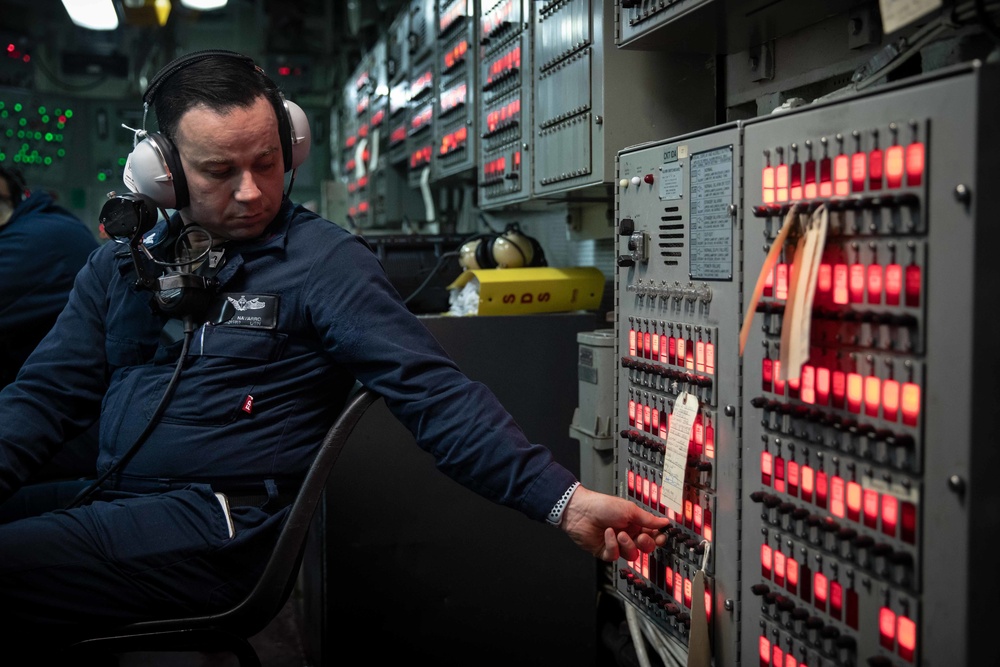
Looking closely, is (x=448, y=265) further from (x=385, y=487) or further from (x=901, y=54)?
(x=901, y=54)

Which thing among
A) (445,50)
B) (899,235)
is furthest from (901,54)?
(445,50)

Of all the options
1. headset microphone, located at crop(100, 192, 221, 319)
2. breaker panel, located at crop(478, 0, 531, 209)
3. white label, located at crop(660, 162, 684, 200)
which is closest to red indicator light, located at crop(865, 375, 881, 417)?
white label, located at crop(660, 162, 684, 200)

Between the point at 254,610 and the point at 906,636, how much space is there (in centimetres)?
98

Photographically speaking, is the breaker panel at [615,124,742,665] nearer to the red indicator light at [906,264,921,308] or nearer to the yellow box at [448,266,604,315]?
the red indicator light at [906,264,921,308]

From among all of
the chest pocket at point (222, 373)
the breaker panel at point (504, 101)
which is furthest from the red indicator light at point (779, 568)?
the breaker panel at point (504, 101)

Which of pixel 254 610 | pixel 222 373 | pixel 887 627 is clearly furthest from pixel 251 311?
pixel 887 627

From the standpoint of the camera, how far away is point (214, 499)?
1.51m

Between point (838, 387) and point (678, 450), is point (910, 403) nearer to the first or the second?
point (838, 387)

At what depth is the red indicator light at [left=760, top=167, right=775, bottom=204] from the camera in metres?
1.33

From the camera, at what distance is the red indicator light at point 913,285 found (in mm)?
1049

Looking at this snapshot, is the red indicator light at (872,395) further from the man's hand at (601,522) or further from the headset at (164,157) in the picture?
the headset at (164,157)

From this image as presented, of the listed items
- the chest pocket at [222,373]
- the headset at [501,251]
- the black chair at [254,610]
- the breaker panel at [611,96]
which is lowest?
the black chair at [254,610]

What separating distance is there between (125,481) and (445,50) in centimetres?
275

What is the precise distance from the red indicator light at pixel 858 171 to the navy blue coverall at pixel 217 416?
0.62m
